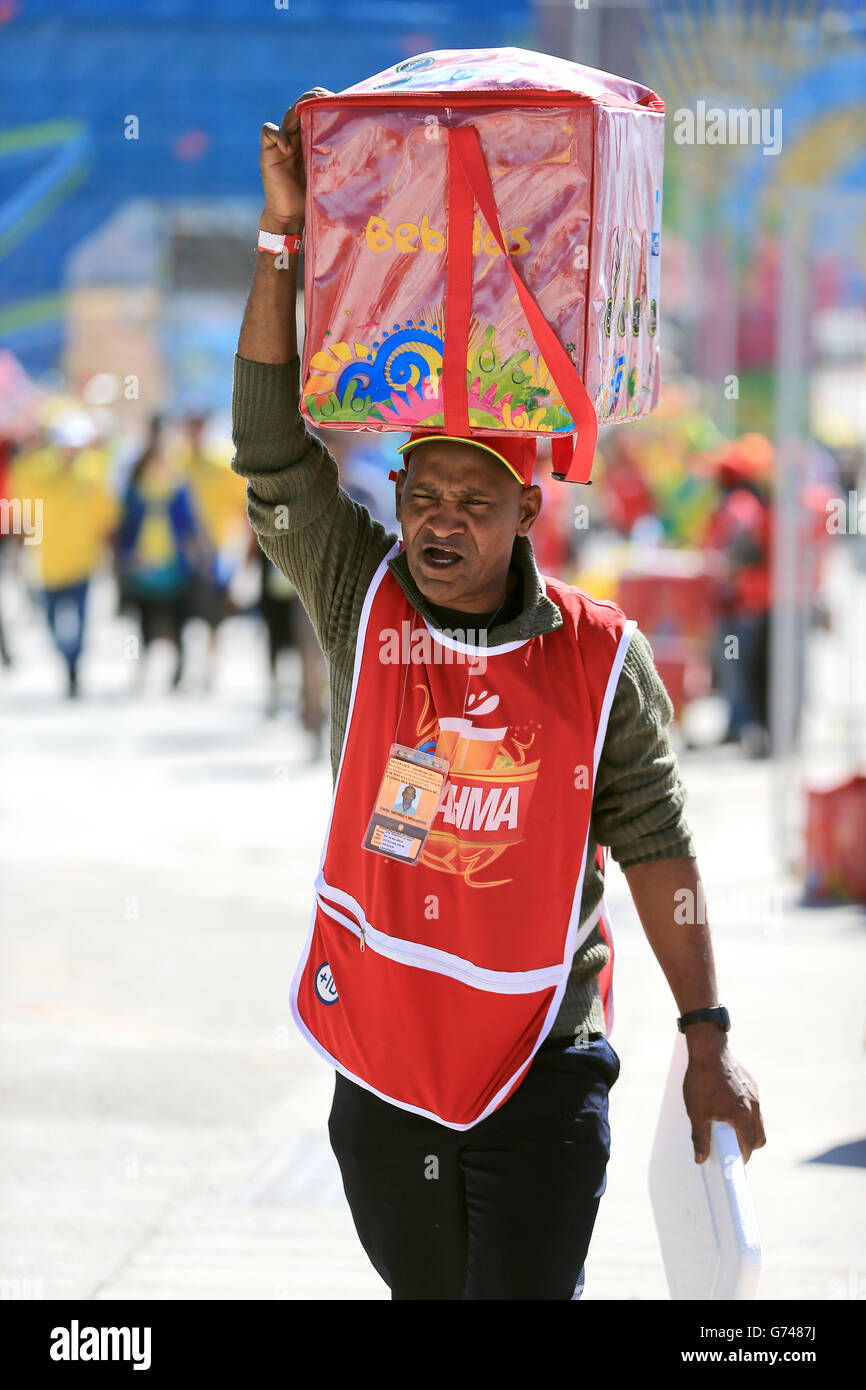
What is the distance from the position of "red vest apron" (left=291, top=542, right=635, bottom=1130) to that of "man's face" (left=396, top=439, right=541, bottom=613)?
9cm

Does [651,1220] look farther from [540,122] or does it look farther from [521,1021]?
[540,122]

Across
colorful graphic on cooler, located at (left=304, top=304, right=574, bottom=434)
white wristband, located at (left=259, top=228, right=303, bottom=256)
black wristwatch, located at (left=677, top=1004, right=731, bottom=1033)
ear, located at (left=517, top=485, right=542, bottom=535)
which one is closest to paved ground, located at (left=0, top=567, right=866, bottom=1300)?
black wristwatch, located at (left=677, top=1004, right=731, bottom=1033)

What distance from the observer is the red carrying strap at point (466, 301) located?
9.36ft

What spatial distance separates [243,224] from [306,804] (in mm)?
15610

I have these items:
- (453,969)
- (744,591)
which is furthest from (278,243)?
(744,591)

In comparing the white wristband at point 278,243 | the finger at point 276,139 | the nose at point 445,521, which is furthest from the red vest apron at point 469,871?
the finger at point 276,139

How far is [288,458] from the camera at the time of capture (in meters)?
3.13

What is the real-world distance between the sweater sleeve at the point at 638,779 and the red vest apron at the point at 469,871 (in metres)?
0.05

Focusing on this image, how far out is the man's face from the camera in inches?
119

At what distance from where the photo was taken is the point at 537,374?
115 inches

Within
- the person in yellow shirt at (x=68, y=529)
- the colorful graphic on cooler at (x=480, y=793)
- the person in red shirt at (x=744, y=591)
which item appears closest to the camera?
the colorful graphic on cooler at (x=480, y=793)

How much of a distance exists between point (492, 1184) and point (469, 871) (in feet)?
1.57

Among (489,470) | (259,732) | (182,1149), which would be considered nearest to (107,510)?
(259,732)

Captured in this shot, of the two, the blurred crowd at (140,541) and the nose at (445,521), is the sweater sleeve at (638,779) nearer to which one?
the nose at (445,521)
